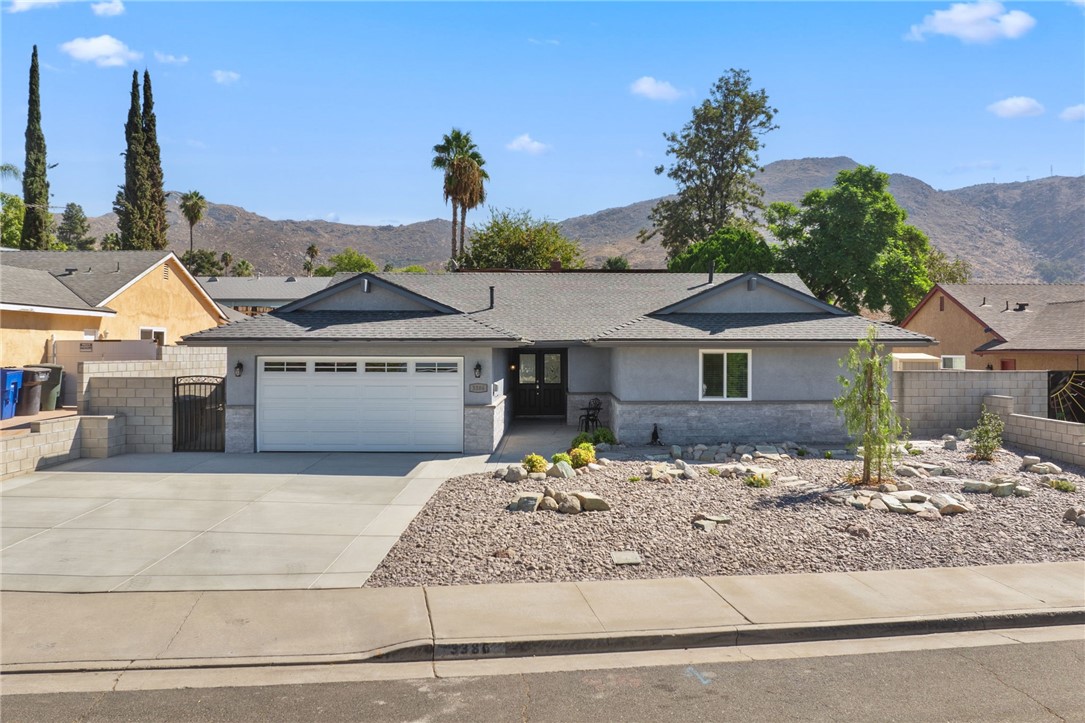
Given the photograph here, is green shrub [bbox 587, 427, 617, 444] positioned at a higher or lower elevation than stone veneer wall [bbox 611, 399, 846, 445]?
lower

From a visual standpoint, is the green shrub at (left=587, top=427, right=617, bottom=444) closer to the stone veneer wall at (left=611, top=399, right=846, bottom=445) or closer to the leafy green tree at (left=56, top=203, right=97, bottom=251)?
the stone veneer wall at (left=611, top=399, right=846, bottom=445)

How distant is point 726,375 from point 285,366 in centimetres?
1069

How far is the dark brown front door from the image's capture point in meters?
24.0

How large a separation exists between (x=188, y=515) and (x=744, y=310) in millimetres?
14492

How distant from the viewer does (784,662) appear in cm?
678

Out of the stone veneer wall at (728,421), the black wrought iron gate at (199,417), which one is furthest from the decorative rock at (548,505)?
the black wrought iron gate at (199,417)

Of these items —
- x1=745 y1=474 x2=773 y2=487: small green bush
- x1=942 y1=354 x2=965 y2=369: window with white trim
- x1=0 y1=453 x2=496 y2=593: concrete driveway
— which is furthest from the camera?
x1=942 y1=354 x2=965 y2=369: window with white trim

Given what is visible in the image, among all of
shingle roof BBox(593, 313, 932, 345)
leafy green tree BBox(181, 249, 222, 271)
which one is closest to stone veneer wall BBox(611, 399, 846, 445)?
shingle roof BBox(593, 313, 932, 345)

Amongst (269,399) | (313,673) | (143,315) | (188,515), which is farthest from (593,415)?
(143,315)

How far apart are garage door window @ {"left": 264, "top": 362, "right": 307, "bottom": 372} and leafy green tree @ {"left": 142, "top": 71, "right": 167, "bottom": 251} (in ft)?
132

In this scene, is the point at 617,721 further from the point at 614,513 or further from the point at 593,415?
the point at 593,415

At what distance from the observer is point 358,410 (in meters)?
17.6

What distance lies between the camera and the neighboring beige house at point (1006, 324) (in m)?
26.4

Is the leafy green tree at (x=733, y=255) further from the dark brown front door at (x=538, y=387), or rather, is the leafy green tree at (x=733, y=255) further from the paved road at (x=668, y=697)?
the paved road at (x=668, y=697)
